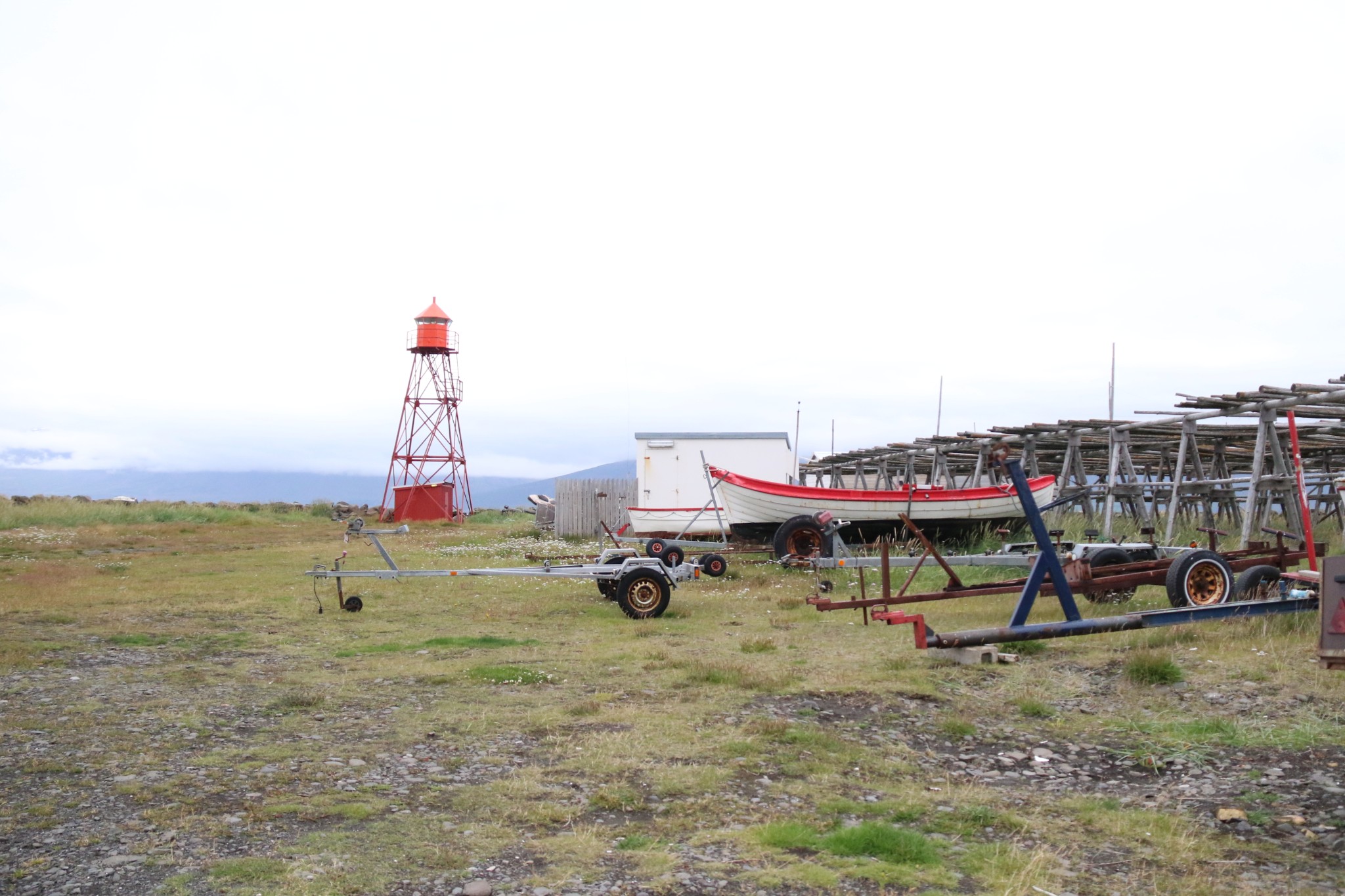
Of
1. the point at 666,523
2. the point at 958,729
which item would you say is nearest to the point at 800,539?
the point at 666,523

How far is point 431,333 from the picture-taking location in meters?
55.2

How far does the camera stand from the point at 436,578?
63.7 feet

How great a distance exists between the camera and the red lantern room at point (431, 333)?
5519 cm

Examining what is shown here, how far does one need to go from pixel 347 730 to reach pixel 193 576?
14261mm

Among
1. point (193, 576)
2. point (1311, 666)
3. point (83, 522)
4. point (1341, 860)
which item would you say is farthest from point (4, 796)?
point (83, 522)

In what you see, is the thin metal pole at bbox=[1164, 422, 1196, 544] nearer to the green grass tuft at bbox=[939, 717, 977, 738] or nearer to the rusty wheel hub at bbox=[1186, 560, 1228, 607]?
the rusty wheel hub at bbox=[1186, 560, 1228, 607]

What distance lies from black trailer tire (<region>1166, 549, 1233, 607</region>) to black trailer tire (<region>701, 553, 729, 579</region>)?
9402 mm

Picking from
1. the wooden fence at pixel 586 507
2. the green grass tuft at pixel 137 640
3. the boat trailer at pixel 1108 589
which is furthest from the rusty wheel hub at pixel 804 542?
the wooden fence at pixel 586 507

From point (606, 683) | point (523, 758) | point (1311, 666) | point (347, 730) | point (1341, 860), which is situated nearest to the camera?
point (1341, 860)

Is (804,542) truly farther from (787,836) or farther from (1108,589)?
(787,836)

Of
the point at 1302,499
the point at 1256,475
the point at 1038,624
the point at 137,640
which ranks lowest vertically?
the point at 137,640

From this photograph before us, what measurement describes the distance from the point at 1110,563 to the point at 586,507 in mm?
24160

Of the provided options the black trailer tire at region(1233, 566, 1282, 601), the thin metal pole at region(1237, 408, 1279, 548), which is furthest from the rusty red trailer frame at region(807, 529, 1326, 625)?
the thin metal pole at region(1237, 408, 1279, 548)

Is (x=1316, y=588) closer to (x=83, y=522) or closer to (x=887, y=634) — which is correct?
(x=887, y=634)
